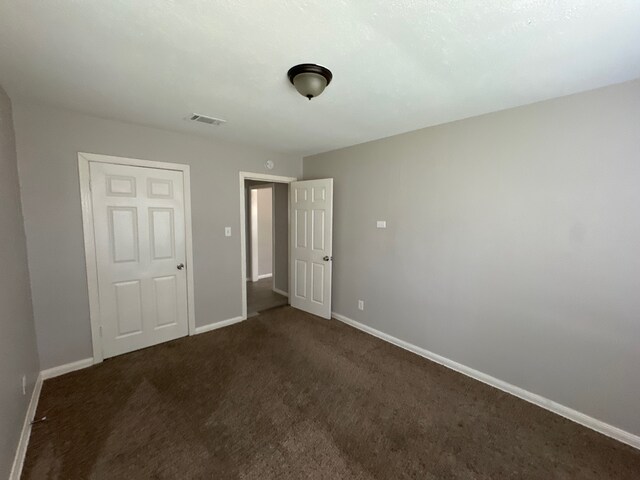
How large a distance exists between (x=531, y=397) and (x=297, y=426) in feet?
6.25

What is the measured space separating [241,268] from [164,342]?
3.95 feet

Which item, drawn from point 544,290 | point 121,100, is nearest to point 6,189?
point 121,100

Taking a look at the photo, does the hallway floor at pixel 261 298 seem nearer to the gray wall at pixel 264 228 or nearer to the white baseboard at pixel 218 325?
the white baseboard at pixel 218 325

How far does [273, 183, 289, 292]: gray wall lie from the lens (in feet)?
15.3

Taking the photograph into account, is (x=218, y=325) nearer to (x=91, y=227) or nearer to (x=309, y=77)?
(x=91, y=227)

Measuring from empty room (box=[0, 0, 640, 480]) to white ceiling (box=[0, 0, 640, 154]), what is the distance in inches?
0.6

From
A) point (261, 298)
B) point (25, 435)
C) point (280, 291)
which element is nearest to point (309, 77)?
point (25, 435)

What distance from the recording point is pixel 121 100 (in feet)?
6.99

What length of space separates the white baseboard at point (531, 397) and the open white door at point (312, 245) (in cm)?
105

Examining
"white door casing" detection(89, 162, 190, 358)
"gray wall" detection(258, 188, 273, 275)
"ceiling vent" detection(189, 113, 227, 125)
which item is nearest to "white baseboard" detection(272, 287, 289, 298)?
"gray wall" detection(258, 188, 273, 275)

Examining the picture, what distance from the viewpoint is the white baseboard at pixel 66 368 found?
2.40m

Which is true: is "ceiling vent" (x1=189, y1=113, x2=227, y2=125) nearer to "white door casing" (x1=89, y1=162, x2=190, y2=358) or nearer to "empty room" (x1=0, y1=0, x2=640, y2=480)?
"empty room" (x1=0, y1=0, x2=640, y2=480)

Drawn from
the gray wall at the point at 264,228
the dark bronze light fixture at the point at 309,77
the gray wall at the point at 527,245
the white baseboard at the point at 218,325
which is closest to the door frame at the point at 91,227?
the white baseboard at the point at 218,325

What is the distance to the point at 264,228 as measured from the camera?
639cm
